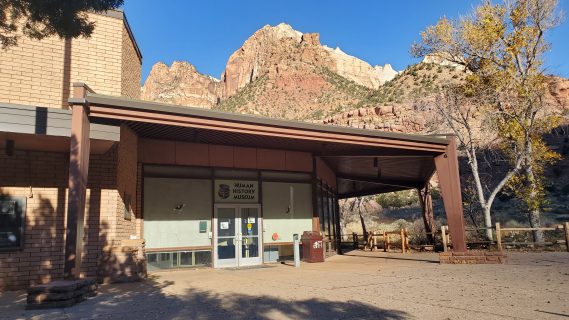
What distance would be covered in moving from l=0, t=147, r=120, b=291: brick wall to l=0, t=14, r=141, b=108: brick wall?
63.0 inches

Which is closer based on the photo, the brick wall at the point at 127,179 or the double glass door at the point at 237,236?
the brick wall at the point at 127,179

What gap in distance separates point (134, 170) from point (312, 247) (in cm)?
672

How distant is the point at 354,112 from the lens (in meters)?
74.3

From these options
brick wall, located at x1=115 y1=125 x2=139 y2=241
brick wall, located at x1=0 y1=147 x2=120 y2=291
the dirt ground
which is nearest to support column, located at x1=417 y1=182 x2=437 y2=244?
the dirt ground

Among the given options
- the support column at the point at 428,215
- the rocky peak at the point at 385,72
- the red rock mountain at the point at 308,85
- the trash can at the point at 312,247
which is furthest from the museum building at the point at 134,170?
the rocky peak at the point at 385,72

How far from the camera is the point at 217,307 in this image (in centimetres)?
721

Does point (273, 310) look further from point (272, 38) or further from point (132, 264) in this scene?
point (272, 38)

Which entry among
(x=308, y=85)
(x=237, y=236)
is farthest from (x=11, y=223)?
(x=308, y=85)

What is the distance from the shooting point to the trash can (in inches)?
623

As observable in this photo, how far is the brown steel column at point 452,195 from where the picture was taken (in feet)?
46.1

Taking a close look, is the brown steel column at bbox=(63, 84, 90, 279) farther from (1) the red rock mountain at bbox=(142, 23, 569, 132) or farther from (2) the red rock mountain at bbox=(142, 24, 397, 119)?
(2) the red rock mountain at bbox=(142, 24, 397, 119)

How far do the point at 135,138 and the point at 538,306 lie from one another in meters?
11.3

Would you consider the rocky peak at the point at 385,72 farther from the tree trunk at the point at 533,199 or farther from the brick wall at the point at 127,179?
the brick wall at the point at 127,179

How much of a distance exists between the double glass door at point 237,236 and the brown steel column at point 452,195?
6.43 meters
